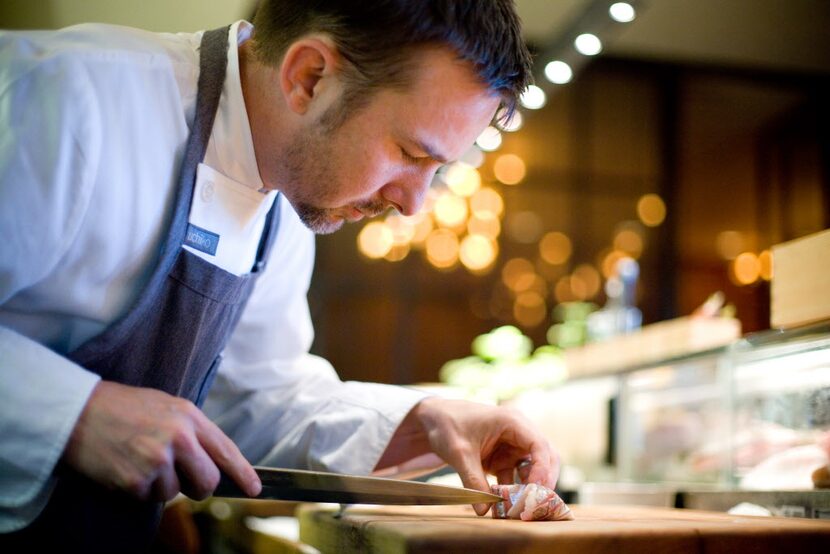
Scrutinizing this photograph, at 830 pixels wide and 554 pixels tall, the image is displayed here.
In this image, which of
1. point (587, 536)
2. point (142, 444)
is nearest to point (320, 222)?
point (142, 444)

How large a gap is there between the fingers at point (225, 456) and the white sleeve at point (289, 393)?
458 mm

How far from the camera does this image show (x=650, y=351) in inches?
121

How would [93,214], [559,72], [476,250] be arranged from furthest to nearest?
1. [476,250]
2. [559,72]
3. [93,214]

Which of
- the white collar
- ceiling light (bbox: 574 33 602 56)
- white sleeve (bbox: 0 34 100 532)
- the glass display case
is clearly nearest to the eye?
the white collar

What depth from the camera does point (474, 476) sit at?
1320mm

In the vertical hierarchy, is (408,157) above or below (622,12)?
below

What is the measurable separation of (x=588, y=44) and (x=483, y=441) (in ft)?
4.92

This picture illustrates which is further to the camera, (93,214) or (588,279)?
(588,279)

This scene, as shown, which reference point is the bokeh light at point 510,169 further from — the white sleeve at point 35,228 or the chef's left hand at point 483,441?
the white sleeve at point 35,228

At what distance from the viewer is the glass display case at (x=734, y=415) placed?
167 cm

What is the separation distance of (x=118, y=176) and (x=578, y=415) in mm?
2848

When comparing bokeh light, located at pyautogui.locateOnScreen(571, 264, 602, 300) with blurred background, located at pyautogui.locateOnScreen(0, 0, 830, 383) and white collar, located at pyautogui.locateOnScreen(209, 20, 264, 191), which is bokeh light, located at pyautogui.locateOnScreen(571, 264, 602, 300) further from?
white collar, located at pyautogui.locateOnScreen(209, 20, 264, 191)

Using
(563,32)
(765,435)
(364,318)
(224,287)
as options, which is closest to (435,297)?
(364,318)

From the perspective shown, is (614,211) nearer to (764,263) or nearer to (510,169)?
(510,169)
